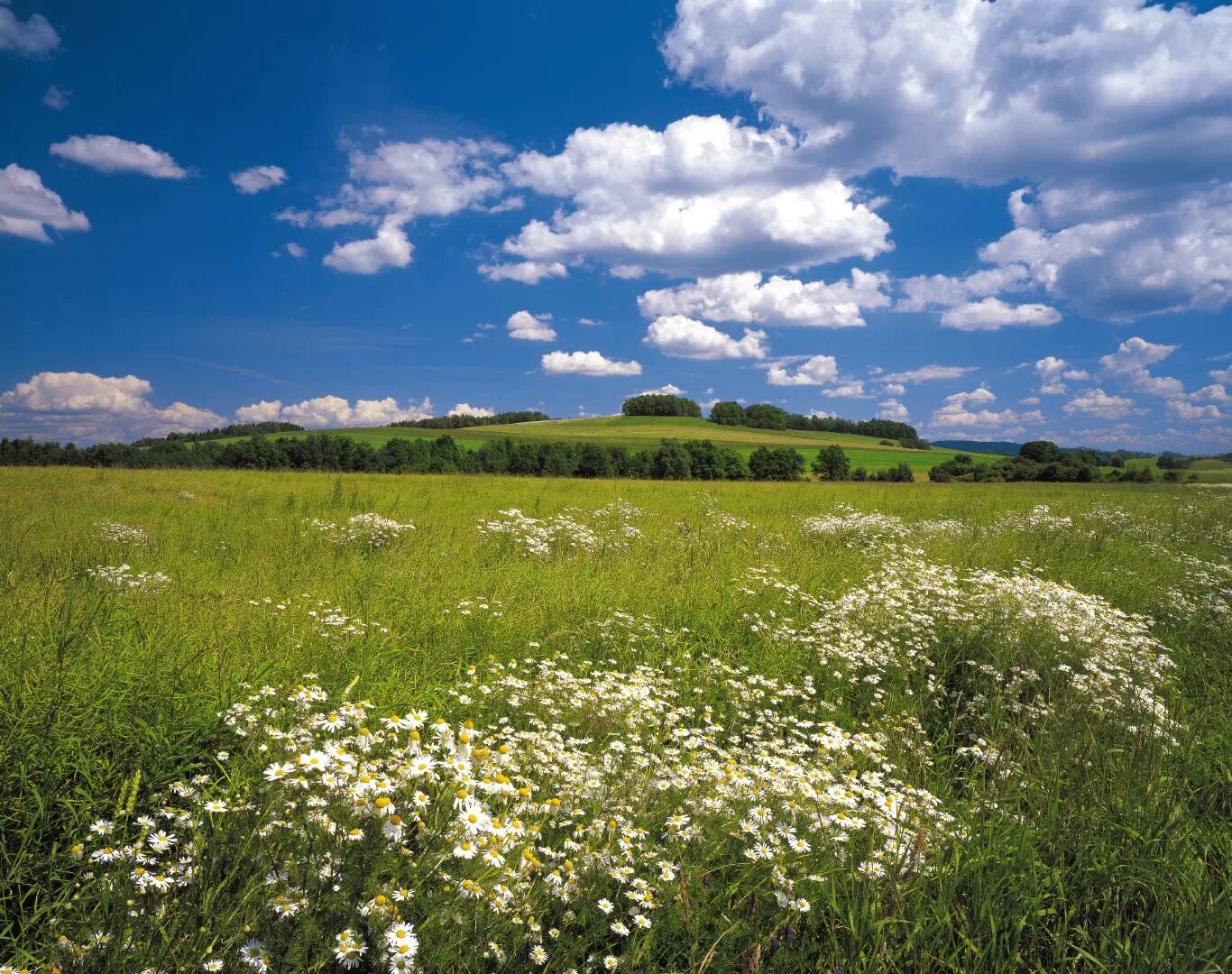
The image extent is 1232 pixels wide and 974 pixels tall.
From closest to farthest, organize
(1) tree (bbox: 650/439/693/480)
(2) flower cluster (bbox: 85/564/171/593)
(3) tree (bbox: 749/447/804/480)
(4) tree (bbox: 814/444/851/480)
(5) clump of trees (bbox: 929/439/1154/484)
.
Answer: (2) flower cluster (bbox: 85/564/171/593), (5) clump of trees (bbox: 929/439/1154/484), (1) tree (bbox: 650/439/693/480), (4) tree (bbox: 814/444/851/480), (3) tree (bbox: 749/447/804/480)

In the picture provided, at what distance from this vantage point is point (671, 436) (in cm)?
8381

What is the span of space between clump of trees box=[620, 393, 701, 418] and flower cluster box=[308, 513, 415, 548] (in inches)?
4200

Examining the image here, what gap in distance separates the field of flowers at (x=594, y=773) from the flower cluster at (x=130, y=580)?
0.06m

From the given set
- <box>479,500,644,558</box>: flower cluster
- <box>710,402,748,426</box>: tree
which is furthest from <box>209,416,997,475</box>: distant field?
<box>479,500,644,558</box>: flower cluster

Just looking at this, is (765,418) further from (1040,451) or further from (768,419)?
(1040,451)

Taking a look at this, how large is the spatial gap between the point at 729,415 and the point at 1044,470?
61.2 m

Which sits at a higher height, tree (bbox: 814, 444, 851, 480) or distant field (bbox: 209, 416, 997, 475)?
distant field (bbox: 209, 416, 997, 475)

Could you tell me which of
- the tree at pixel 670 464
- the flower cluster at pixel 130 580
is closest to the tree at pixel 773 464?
the tree at pixel 670 464

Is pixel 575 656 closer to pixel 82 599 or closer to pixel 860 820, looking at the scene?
pixel 860 820

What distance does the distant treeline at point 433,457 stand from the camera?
33.2 meters

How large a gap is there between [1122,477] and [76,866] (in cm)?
5653

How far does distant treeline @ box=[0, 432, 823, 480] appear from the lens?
109 feet

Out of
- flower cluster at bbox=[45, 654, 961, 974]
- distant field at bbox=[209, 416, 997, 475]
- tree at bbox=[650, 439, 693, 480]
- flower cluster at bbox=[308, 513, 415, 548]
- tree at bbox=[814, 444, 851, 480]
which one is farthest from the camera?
distant field at bbox=[209, 416, 997, 475]

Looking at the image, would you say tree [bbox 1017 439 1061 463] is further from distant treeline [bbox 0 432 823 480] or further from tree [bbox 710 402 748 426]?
tree [bbox 710 402 748 426]
